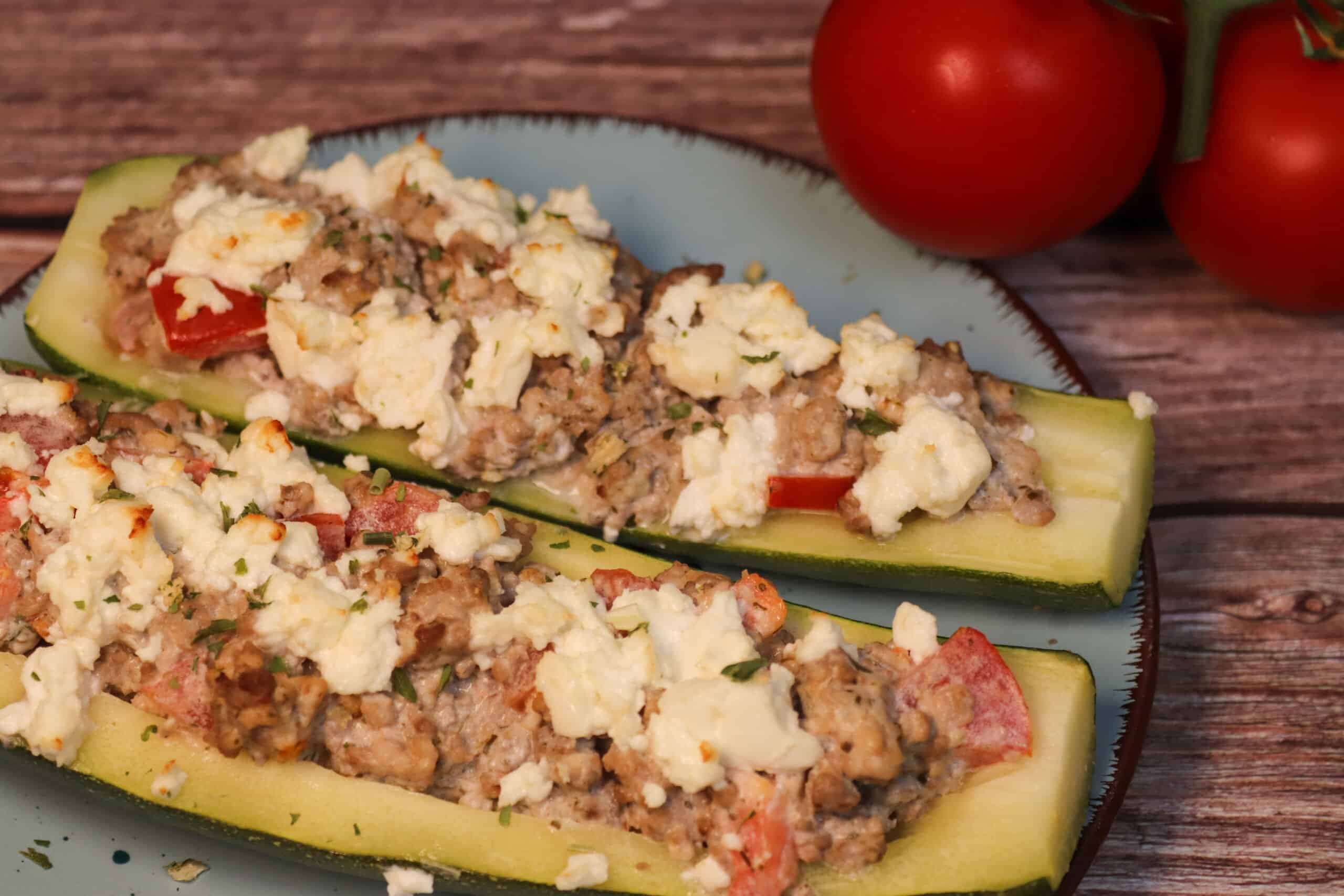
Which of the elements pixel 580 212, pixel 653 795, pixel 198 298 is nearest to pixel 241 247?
pixel 198 298

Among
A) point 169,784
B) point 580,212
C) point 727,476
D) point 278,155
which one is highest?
point 278,155

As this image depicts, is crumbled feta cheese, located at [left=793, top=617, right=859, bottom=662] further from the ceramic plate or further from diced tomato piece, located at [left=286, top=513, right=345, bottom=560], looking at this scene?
diced tomato piece, located at [left=286, top=513, right=345, bottom=560]

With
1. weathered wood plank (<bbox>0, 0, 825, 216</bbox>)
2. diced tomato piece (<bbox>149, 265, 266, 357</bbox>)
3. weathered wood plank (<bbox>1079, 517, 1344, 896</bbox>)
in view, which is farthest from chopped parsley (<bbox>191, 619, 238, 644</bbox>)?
weathered wood plank (<bbox>0, 0, 825, 216</bbox>)

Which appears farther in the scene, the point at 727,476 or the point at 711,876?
the point at 727,476

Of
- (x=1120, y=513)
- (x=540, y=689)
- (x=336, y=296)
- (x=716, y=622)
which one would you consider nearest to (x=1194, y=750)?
(x=1120, y=513)

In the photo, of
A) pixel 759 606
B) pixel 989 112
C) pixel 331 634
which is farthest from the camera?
pixel 989 112

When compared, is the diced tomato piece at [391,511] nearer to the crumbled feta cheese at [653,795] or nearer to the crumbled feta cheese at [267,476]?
the crumbled feta cheese at [267,476]

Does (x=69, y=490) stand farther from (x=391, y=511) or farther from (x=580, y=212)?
(x=580, y=212)

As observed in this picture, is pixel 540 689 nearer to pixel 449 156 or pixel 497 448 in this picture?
pixel 497 448
